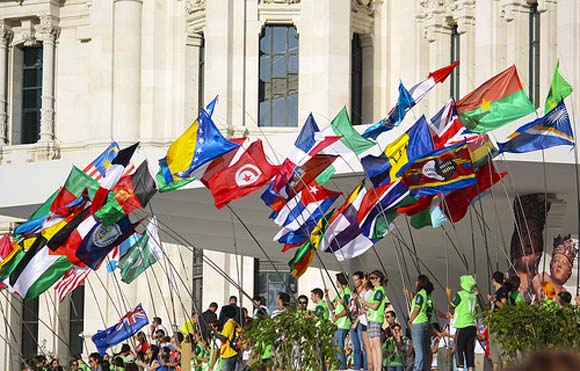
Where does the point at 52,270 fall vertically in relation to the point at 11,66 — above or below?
below

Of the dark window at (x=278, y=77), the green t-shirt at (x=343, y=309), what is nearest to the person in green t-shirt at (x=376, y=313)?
the green t-shirt at (x=343, y=309)

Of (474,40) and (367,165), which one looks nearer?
(367,165)

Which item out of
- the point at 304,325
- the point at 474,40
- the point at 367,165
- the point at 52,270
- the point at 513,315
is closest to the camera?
the point at 513,315

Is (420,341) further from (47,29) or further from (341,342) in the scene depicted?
(47,29)

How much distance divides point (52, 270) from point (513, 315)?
9.89 metres

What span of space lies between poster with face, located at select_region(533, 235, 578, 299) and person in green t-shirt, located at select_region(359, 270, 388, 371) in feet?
18.8

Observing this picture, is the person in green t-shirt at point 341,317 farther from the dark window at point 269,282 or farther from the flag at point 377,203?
the dark window at point 269,282

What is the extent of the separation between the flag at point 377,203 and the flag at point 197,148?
7.49ft

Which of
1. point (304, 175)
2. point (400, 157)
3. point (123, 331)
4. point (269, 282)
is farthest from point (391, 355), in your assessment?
point (269, 282)

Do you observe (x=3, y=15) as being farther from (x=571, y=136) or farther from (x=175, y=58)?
(x=571, y=136)

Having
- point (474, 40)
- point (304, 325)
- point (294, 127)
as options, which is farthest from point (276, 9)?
point (304, 325)

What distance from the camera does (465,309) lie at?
16156mm

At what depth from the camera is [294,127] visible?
118 ft

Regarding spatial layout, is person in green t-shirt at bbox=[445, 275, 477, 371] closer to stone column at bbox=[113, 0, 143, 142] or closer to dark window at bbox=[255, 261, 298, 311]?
dark window at bbox=[255, 261, 298, 311]
